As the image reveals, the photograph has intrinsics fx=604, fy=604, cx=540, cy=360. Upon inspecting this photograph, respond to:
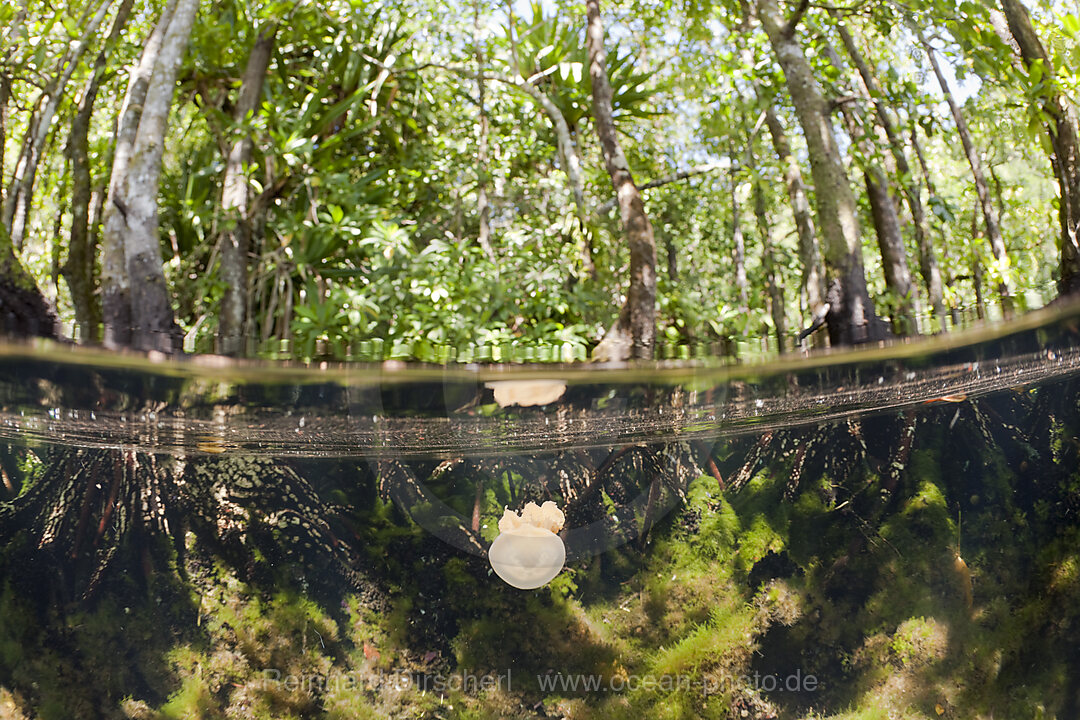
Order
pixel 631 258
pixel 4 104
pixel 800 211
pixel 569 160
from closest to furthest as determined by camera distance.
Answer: pixel 4 104, pixel 631 258, pixel 569 160, pixel 800 211

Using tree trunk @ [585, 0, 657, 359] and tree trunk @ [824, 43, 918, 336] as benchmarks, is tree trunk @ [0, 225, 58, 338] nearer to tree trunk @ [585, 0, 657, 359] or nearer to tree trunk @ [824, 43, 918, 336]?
tree trunk @ [585, 0, 657, 359]

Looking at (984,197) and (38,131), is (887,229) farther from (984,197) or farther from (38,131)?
(38,131)

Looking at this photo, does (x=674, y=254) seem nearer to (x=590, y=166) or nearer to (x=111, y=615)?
(x=590, y=166)

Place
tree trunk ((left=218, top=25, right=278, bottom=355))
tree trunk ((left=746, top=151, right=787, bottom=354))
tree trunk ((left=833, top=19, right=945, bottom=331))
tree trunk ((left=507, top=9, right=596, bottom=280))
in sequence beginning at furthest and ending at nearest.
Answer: tree trunk ((left=746, top=151, right=787, bottom=354))
tree trunk ((left=507, top=9, right=596, bottom=280))
tree trunk ((left=218, top=25, right=278, bottom=355))
tree trunk ((left=833, top=19, right=945, bottom=331))

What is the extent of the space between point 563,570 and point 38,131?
2.39 metres

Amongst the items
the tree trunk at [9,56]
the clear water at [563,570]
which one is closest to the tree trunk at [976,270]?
the clear water at [563,570]

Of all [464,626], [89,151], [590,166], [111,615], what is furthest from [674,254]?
[111,615]

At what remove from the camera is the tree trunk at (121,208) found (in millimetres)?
1605

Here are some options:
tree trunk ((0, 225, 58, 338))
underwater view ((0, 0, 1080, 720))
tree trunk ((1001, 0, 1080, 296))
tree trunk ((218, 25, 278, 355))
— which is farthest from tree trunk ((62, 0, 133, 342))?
tree trunk ((1001, 0, 1080, 296))

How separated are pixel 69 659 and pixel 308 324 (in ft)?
5.97

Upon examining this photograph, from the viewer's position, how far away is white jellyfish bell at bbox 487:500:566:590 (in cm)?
219

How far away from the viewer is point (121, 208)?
5.63 ft

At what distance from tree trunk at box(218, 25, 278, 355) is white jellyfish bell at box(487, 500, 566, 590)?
1.19 m

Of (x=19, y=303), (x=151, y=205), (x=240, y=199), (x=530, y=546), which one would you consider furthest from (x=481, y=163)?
(x=19, y=303)
